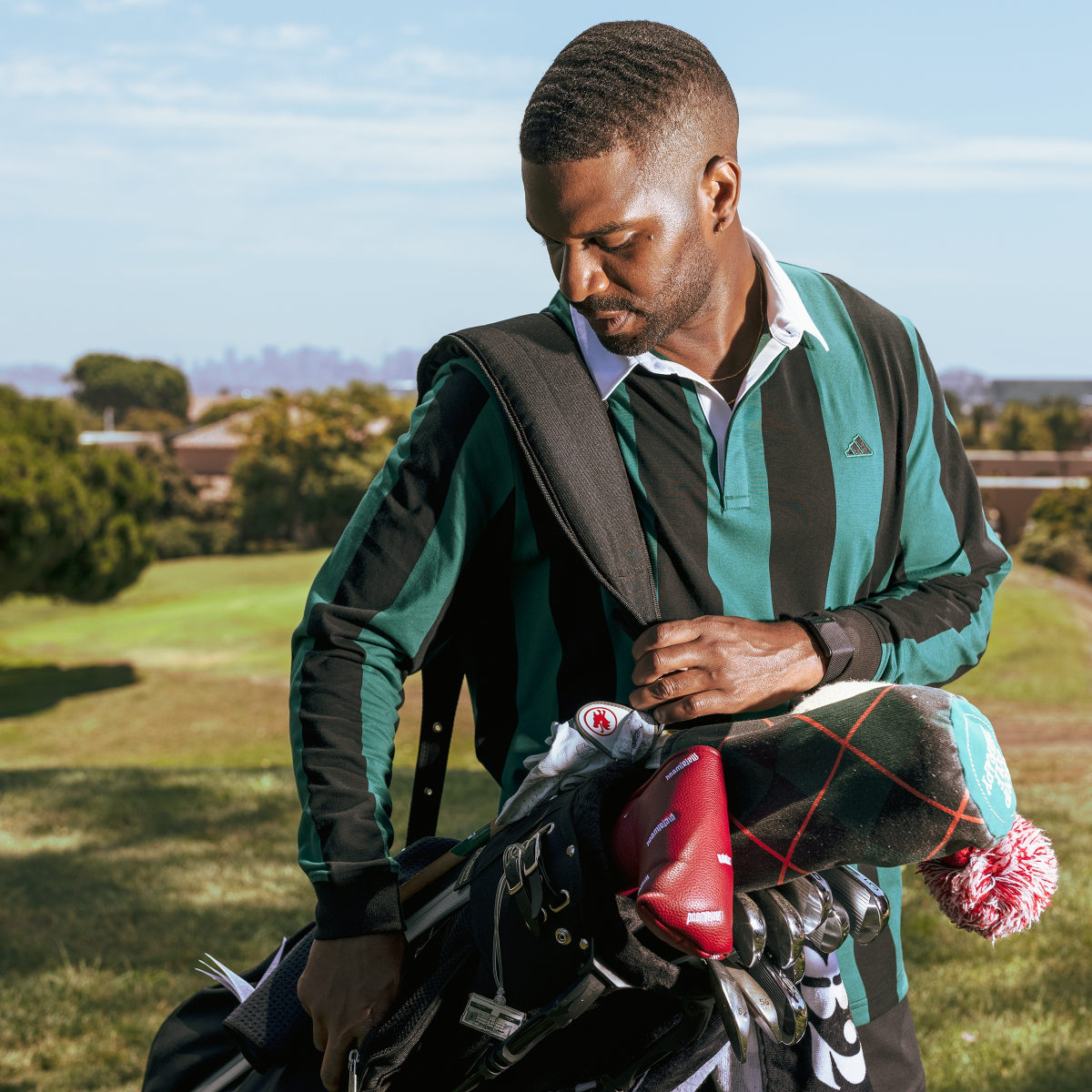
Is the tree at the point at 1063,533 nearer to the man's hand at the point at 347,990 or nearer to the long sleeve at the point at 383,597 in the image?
the long sleeve at the point at 383,597

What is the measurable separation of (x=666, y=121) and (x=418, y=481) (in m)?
0.71

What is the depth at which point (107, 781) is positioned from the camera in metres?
8.67

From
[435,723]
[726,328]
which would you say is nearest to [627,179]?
[726,328]

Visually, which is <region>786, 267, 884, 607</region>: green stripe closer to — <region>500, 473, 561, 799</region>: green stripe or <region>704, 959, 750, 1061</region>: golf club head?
<region>500, 473, 561, 799</region>: green stripe

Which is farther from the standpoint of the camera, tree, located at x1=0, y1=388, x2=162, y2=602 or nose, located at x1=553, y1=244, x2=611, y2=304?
tree, located at x1=0, y1=388, x2=162, y2=602

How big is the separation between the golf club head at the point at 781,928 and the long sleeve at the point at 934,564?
0.53 m

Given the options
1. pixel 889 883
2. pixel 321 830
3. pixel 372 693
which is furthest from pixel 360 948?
pixel 889 883

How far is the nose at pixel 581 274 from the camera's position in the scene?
1920mm

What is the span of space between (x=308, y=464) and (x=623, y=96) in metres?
58.4

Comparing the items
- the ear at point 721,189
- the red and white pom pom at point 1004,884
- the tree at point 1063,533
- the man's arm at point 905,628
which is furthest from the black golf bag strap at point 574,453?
the tree at point 1063,533

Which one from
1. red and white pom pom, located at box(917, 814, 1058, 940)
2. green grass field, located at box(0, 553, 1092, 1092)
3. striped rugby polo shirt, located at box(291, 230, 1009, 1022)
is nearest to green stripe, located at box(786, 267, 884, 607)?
striped rugby polo shirt, located at box(291, 230, 1009, 1022)

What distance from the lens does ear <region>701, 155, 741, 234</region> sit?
2041 mm

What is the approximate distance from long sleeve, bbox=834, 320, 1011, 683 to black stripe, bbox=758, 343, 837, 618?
84mm

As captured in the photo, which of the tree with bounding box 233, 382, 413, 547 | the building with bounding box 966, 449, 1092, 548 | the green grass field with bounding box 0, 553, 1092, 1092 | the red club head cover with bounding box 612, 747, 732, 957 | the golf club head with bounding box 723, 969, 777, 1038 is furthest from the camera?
the tree with bounding box 233, 382, 413, 547
